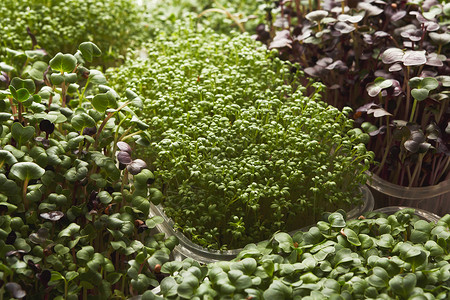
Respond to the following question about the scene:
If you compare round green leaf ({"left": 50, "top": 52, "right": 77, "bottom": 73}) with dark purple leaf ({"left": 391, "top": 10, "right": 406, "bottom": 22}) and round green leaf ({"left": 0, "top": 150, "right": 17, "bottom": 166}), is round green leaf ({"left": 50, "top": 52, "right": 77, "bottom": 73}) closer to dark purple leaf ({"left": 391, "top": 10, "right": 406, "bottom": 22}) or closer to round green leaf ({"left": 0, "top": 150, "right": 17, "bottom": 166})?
round green leaf ({"left": 0, "top": 150, "right": 17, "bottom": 166})

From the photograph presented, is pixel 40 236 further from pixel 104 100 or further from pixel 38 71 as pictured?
pixel 38 71

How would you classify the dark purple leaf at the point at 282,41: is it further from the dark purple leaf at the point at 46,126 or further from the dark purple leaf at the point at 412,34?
the dark purple leaf at the point at 46,126

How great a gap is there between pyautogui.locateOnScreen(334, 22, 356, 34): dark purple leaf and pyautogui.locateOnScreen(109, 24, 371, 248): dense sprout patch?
0.25 m

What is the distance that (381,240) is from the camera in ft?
4.39

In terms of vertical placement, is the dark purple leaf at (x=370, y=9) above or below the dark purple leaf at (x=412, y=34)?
above

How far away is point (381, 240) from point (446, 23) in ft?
3.01

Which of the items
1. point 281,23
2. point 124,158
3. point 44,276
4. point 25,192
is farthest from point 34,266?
point 281,23

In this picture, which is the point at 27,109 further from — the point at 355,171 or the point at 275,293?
the point at 355,171

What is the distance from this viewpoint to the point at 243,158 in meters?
1.54

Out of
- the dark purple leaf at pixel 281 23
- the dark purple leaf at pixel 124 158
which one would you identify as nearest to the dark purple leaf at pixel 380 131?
the dark purple leaf at pixel 281 23

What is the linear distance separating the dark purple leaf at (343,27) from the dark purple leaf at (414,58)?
0.72 feet

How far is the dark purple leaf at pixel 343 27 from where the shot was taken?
5.68ft

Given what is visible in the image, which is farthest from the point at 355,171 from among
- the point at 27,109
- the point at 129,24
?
the point at 129,24

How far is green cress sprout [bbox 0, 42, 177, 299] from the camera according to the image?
4.05 ft
